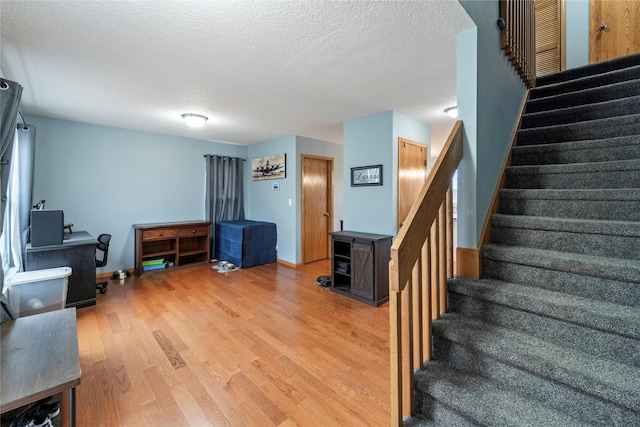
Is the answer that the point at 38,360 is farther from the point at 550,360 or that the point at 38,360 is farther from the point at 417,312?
the point at 550,360

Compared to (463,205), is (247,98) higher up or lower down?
higher up

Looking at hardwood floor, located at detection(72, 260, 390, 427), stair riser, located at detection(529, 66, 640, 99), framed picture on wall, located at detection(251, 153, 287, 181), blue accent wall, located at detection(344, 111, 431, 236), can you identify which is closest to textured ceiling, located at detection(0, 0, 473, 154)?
blue accent wall, located at detection(344, 111, 431, 236)

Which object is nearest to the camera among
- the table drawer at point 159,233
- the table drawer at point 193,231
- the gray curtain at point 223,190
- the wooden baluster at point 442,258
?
the wooden baluster at point 442,258

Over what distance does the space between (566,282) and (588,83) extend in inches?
87.0

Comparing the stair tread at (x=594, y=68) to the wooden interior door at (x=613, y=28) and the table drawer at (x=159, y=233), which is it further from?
the table drawer at (x=159, y=233)

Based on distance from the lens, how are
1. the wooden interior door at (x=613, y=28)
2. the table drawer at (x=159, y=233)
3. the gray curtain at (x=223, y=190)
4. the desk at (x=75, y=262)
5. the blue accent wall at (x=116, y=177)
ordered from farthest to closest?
the gray curtain at (x=223, y=190) < the table drawer at (x=159, y=233) < the blue accent wall at (x=116, y=177) < the wooden interior door at (x=613, y=28) < the desk at (x=75, y=262)

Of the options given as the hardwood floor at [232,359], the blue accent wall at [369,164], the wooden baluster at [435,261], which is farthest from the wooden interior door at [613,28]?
the hardwood floor at [232,359]

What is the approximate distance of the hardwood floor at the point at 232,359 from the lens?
1.66 m

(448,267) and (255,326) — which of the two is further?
(255,326)

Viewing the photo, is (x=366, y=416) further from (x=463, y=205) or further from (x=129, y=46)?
(x=129, y=46)

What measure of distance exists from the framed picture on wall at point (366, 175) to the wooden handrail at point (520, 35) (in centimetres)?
175

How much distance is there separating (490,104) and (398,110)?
1824 millimetres

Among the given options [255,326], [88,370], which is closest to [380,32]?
[255,326]

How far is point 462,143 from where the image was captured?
1.75 metres
